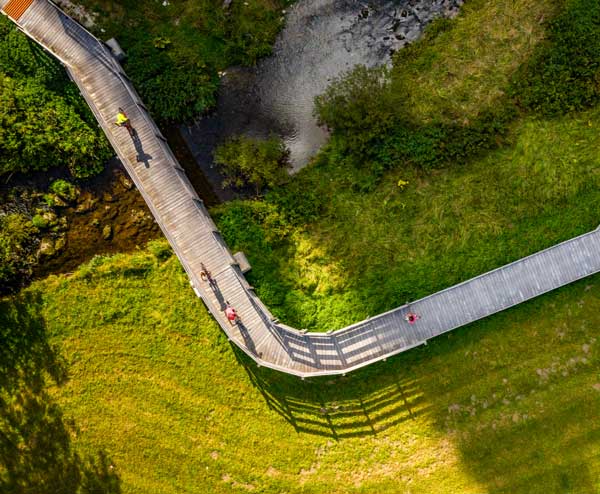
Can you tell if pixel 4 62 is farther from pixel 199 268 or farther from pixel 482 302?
pixel 482 302

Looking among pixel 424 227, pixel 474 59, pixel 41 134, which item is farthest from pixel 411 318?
pixel 41 134

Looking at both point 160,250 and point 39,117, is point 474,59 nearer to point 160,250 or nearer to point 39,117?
point 160,250

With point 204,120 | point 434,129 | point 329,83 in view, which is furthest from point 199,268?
point 434,129

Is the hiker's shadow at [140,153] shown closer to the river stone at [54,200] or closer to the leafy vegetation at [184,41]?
the leafy vegetation at [184,41]

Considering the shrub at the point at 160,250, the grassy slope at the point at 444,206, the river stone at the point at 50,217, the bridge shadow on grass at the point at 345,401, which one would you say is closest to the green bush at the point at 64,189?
the river stone at the point at 50,217

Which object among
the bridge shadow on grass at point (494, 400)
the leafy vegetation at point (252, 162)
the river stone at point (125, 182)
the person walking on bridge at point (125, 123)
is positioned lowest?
the bridge shadow on grass at point (494, 400)

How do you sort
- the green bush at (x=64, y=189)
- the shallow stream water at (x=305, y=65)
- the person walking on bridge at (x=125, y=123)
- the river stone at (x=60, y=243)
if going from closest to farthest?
the person walking on bridge at (x=125, y=123), the green bush at (x=64, y=189), the river stone at (x=60, y=243), the shallow stream water at (x=305, y=65)
